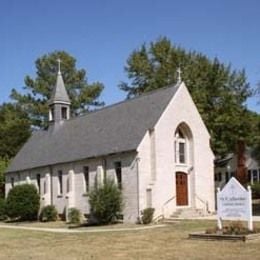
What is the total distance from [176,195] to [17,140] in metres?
37.9

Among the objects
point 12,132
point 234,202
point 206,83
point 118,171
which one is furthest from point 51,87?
point 234,202

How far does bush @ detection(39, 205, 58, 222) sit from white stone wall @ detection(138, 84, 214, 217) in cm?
1088

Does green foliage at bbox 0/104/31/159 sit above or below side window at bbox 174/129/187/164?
above

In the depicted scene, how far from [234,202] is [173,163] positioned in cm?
1536

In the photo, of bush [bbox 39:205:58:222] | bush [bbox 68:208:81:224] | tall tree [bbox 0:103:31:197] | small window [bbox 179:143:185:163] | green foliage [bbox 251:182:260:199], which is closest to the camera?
bush [bbox 68:208:81:224]

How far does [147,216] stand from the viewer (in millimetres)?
35250

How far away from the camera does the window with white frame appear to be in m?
39.8

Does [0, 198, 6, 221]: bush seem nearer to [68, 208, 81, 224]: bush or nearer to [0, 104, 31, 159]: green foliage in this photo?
[68, 208, 81, 224]: bush

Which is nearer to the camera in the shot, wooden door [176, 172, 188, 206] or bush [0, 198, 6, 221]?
wooden door [176, 172, 188, 206]

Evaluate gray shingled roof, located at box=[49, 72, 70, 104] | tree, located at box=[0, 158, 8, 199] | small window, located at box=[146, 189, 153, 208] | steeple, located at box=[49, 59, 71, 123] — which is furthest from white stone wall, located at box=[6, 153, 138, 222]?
tree, located at box=[0, 158, 8, 199]

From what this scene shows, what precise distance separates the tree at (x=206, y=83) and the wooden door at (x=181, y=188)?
1627 centimetres

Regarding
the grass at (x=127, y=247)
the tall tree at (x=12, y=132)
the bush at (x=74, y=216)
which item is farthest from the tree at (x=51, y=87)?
the grass at (x=127, y=247)

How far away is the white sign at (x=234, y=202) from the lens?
23.1 metres

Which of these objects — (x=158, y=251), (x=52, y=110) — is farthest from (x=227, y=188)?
→ (x=52, y=110)
